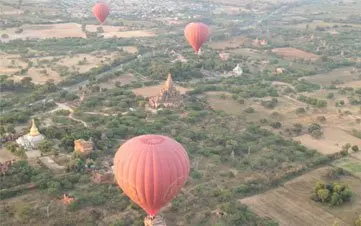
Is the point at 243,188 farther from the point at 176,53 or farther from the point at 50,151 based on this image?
the point at 176,53

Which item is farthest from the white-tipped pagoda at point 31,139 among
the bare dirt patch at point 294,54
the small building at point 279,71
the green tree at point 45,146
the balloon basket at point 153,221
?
the bare dirt patch at point 294,54

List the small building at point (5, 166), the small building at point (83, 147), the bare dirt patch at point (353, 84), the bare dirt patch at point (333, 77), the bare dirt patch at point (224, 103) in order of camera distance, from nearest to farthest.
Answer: the small building at point (5, 166) < the small building at point (83, 147) < the bare dirt patch at point (224, 103) < the bare dirt patch at point (353, 84) < the bare dirt patch at point (333, 77)

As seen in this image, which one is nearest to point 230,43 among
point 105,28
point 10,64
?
point 105,28

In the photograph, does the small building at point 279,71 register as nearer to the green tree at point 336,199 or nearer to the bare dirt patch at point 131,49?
the bare dirt patch at point 131,49

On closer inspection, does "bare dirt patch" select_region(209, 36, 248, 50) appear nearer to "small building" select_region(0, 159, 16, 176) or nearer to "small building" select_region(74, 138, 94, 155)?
"small building" select_region(74, 138, 94, 155)

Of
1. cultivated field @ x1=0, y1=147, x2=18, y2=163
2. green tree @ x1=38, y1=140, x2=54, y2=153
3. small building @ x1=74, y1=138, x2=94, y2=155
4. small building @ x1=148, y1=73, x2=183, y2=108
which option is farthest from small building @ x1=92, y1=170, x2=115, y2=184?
small building @ x1=148, y1=73, x2=183, y2=108

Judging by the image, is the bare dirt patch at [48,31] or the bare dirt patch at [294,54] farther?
the bare dirt patch at [48,31]
